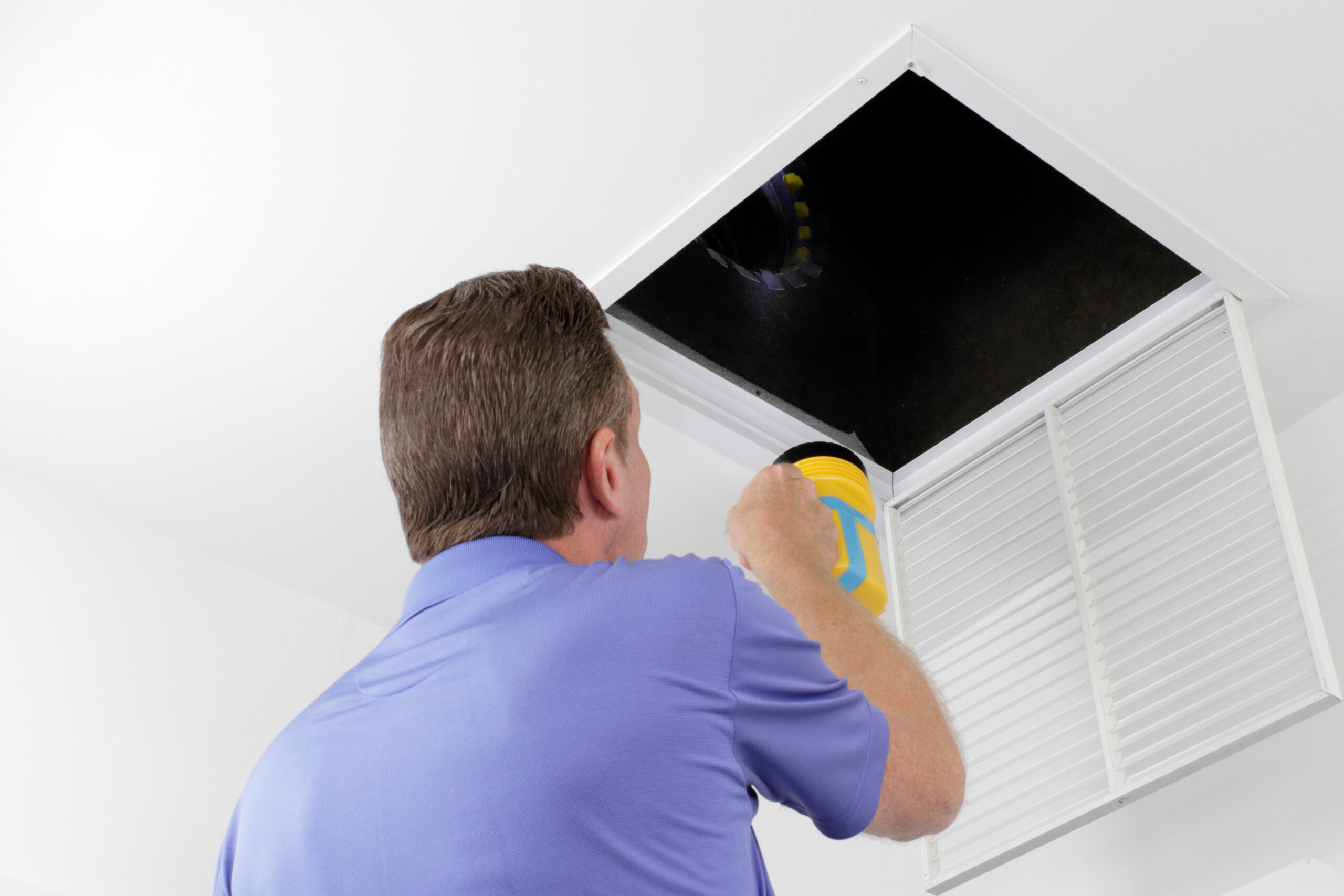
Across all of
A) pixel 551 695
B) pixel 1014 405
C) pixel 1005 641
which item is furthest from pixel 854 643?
pixel 1014 405

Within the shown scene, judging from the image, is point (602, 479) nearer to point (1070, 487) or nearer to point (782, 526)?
point (782, 526)

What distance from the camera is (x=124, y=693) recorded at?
2.15m

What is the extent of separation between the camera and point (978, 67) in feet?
4.81

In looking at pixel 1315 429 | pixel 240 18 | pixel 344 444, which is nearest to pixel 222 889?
pixel 240 18

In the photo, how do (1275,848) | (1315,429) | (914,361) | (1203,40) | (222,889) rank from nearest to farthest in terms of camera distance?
(222,889) → (1203,40) → (1275,848) → (1315,429) → (914,361)

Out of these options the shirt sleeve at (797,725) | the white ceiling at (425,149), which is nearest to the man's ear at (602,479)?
the shirt sleeve at (797,725)

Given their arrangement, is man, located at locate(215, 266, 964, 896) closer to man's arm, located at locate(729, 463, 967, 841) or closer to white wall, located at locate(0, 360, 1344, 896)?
man's arm, located at locate(729, 463, 967, 841)

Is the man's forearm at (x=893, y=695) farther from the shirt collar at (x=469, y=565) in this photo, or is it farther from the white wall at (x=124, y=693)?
the white wall at (x=124, y=693)

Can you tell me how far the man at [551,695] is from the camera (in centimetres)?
79

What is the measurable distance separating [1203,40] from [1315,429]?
73cm

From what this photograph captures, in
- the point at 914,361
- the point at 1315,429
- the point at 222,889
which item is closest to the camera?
the point at 222,889

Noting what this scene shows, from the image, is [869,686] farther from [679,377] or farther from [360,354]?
[360,354]

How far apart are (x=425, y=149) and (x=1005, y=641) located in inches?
44.0

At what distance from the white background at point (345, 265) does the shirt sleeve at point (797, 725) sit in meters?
0.86
